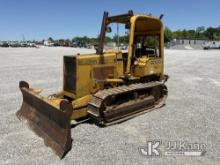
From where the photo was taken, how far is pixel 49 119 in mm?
6344

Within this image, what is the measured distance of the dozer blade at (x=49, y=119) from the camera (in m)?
5.65

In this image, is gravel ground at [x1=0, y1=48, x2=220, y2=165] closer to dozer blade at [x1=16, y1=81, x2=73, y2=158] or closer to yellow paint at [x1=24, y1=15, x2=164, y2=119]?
dozer blade at [x1=16, y1=81, x2=73, y2=158]

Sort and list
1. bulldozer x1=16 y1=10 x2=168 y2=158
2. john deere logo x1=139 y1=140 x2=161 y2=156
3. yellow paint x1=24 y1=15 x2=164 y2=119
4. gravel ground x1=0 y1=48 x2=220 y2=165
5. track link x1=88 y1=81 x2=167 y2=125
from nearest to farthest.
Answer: gravel ground x1=0 y1=48 x2=220 y2=165
john deere logo x1=139 y1=140 x2=161 y2=156
bulldozer x1=16 y1=10 x2=168 y2=158
track link x1=88 y1=81 x2=167 y2=125
yellow paint x1=24 y1=15 x2=164 y2=119

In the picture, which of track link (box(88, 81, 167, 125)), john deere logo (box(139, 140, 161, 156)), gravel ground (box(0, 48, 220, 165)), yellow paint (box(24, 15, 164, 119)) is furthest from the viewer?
yellow paint (box(24, 15, 164, 119))

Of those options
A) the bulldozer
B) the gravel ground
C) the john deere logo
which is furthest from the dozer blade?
the john deere logo

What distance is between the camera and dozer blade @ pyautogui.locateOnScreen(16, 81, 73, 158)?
5.65 meters

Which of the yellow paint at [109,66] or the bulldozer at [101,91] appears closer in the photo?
the bulldozer at [101,91]

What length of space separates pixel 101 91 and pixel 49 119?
161 centimetres

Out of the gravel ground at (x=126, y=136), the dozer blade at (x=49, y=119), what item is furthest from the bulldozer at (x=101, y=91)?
the gravel ground at (x=126, y=136)

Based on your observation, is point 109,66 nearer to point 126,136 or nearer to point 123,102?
point 123,102

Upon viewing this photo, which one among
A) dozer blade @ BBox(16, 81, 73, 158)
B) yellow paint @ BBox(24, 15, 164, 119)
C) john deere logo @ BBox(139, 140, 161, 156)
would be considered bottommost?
john deere logo @ BBox(139, 140, 161, 156)

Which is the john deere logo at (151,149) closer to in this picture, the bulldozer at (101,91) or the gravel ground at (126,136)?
the gravel ground at (126,136)

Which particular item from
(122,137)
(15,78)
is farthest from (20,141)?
(15,78)

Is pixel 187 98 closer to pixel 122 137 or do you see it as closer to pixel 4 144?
pixel 122 137
